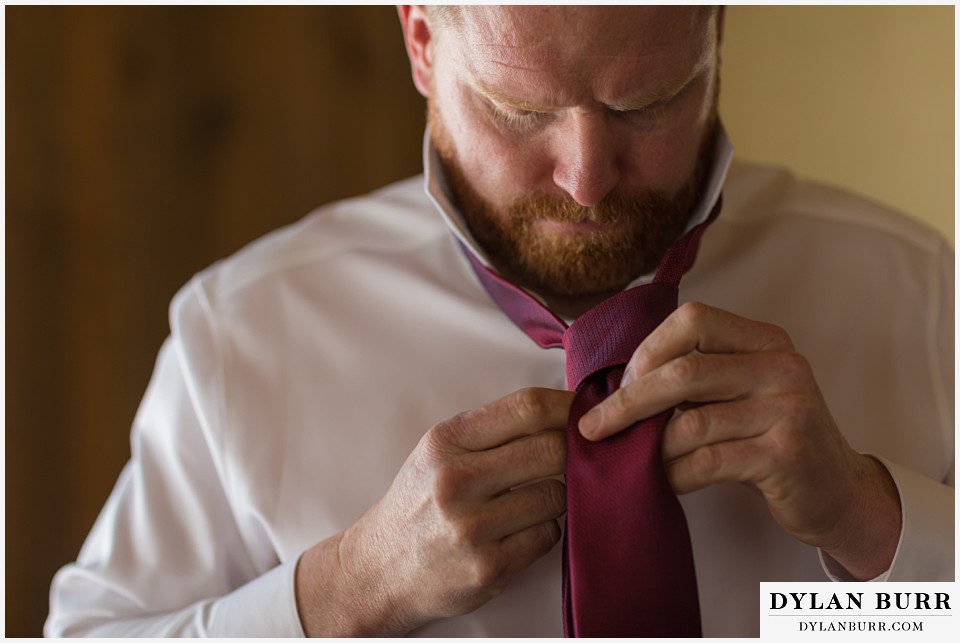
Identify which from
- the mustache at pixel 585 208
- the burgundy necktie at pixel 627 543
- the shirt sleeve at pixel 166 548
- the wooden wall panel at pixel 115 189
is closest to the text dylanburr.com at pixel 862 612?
the burgundy necktie at pixel 627 543

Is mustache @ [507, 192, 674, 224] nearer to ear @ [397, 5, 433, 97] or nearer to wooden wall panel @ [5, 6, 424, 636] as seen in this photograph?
ear @ [397, 5, 433, 97]

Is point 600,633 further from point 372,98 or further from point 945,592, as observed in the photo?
point 372,98

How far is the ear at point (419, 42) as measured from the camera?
94 centimetres

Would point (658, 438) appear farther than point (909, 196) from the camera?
No

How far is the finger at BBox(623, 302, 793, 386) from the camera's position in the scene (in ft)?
2.27

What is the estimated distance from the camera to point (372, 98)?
5.95 feet

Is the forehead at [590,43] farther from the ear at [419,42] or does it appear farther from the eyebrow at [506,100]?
the ear at [419,42]

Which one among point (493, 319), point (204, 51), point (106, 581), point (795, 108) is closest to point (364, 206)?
point (493, 319)

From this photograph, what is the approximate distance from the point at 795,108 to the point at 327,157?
82cm

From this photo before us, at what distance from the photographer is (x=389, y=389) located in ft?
3.15

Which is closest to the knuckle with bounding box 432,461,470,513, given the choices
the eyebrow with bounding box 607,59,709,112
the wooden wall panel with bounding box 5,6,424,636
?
the eyebrow with bounding box 607,59,709,112

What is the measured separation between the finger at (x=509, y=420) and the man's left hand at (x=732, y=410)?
36mm

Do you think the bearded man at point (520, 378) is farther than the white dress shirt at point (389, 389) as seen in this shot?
No

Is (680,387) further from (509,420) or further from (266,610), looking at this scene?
(266,610)
